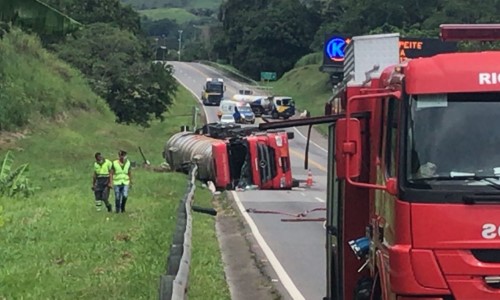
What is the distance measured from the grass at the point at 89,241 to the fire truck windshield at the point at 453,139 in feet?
21.8

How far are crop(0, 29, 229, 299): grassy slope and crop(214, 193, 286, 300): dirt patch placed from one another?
0.91ft

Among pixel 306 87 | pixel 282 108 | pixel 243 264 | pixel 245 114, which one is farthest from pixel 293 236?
pixel 306 87

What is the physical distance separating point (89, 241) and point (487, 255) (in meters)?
13.7

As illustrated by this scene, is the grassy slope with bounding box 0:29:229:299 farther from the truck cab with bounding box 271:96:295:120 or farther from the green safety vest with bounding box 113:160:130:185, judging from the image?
the truck cab with bounding box 271:96:295:120

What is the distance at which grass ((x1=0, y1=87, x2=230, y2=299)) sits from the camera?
49.3ft

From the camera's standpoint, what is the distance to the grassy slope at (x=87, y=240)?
15.1m

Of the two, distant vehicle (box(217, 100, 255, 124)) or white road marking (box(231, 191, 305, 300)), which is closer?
white road marking (box(231, 191, 305, 300))

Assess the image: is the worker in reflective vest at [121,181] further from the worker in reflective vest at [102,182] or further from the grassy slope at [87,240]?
the grassy slope at [87,240]

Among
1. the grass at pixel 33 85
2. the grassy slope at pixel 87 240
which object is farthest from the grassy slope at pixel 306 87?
the grassy slope at pixel 87 240

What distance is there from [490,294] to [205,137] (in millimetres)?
38954

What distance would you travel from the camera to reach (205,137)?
152 ft

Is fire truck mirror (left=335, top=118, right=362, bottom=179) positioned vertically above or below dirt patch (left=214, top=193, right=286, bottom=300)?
above

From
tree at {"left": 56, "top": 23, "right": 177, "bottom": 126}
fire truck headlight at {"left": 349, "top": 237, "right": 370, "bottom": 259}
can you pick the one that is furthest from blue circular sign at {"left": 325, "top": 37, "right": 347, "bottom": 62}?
fire truck headlight at {"left": 349, "top": 237, "right": 370, "bottom": 259}

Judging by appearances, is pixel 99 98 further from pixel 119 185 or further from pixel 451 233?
pixel 451 233
